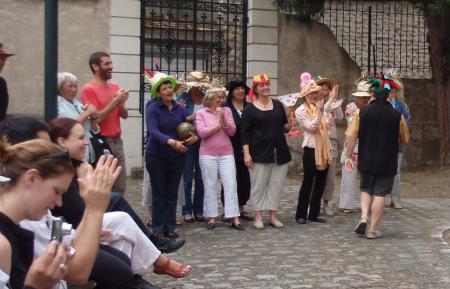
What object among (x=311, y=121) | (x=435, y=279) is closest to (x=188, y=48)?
(x=311, y=121)

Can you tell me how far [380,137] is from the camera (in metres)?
8.00

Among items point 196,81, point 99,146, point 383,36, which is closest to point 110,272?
point 99,146

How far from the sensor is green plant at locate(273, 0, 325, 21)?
13.8 meters

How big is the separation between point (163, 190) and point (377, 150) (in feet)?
7.94

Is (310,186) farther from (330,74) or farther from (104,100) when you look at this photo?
(330,74)

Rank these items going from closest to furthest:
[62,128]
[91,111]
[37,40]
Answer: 1. [62,128]
2. [91,111]
3. [37,40]

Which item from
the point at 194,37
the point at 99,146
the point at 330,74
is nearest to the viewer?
the point at 99,146

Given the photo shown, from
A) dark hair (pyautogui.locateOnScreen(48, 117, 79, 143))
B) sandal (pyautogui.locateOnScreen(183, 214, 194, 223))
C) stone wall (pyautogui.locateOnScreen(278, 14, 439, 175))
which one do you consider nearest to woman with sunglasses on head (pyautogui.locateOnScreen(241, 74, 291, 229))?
sandal (pyautogui.locateOnScreen(183, 214, 194, 223))

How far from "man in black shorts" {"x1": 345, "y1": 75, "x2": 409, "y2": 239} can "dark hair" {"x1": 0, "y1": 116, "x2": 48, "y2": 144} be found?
4703 millimetres

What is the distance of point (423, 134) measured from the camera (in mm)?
15312

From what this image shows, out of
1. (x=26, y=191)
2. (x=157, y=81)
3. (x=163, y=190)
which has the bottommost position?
(x=163, y=190)

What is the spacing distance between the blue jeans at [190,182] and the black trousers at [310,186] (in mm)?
1231

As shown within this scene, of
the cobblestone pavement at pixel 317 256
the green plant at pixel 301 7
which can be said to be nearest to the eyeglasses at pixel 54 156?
the cobblestone pavement at pixel 317 256

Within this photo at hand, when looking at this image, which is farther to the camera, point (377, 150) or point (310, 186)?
point (310, 186)
